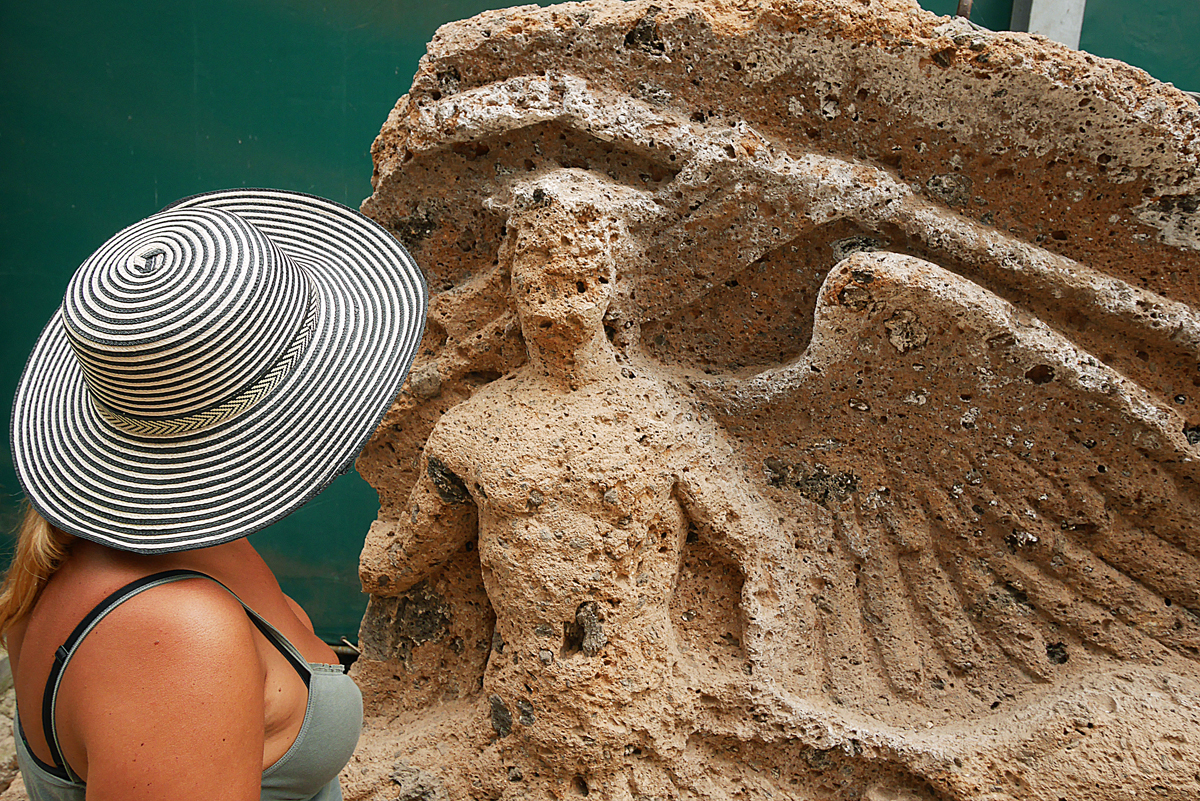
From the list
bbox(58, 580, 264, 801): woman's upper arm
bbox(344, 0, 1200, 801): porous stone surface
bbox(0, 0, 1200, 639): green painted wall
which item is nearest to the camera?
bbox(58, 580, 264, 801): woman's upper arm

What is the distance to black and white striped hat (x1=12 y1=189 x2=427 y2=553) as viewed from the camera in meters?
0.64

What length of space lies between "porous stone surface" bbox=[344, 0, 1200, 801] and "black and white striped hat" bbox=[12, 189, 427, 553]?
41cm

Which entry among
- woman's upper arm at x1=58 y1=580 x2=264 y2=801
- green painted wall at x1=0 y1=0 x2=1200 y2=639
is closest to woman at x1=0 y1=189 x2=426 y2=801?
woman's upper arm at x1=58 y1=580 x2=264 y2=801

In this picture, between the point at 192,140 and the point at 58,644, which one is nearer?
the point at 58,644

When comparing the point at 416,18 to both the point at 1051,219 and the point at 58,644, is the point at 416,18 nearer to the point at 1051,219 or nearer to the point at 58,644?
the point at 1051,219

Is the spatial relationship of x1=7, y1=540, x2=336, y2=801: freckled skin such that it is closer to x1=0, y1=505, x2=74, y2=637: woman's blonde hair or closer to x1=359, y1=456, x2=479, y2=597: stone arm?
x1=0, y1=505, x2=74, y2=637: woman's blonde hair

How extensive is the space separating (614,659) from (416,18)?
1.58 metres

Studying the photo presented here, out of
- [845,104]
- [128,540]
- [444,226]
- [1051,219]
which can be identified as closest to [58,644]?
[128,540]

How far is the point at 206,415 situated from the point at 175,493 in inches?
2.9

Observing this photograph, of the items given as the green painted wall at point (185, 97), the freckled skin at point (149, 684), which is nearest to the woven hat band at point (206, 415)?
the freckled skin at point (149, 684)

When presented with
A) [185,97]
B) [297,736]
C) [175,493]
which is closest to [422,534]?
[297,736]

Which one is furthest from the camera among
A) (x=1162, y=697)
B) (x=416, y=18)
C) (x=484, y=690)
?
(x=416, y=18)

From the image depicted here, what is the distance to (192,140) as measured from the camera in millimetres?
2020

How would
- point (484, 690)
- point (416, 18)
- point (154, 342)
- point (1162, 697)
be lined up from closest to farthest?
point (154, 342)
point (1162, 697)
point (484, 690)
point (416, 18)
